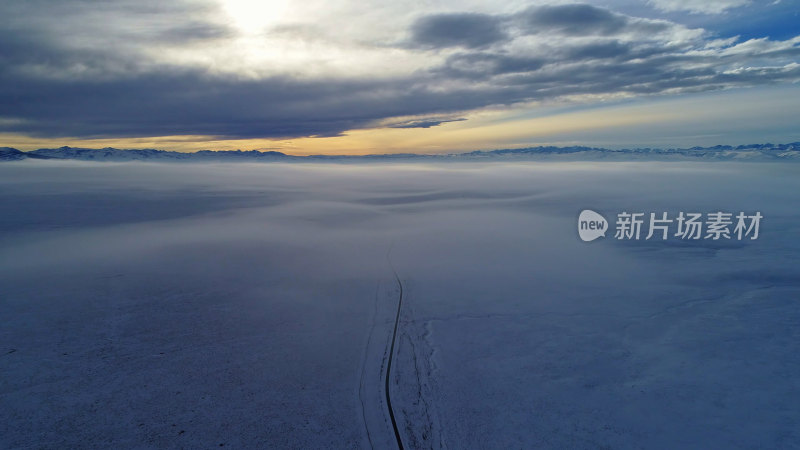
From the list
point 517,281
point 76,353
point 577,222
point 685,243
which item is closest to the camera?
point 76,353

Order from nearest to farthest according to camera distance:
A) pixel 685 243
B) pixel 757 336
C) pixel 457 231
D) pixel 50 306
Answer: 1. pixel 757 336
2. pixel 50 306
3. pixel 685 243
4. pixel 457 231

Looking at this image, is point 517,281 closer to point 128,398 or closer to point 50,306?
point 128,398

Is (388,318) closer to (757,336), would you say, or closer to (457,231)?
(757,336)

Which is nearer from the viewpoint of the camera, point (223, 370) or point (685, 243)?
point (223, 370)

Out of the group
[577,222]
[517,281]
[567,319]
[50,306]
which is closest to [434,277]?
[517,281]

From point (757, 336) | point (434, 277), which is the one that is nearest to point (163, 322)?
point (434, 277)

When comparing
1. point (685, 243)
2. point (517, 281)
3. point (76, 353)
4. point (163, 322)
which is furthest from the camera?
point (685, 243)
